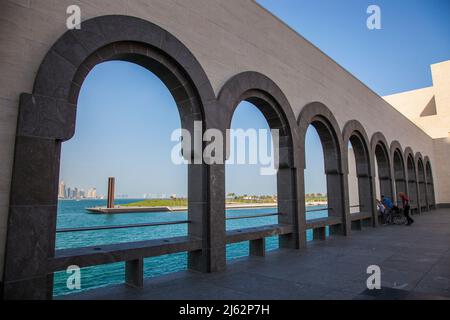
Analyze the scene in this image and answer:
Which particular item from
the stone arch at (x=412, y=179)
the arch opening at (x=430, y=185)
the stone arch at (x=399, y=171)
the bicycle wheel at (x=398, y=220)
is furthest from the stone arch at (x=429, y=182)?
the bicycle wheel at (x=398, y=220)

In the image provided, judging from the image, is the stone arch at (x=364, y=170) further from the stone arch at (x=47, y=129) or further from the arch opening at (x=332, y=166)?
the stone arch at (x=47, y=129)

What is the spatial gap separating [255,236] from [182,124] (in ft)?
9.81

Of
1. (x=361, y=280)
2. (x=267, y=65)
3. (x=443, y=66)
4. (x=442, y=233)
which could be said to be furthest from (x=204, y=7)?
(x=443, y=66)

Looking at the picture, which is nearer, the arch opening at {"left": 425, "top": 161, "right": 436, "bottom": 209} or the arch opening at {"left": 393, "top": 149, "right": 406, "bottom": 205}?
the arch opening at {"left": 393, "top": 149, "right": 406, "bottom": 205}

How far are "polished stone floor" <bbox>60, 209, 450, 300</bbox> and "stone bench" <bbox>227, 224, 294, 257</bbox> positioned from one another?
261mm

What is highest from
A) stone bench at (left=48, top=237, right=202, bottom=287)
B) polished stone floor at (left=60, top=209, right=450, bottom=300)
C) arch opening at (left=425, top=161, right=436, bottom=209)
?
arch opening at (left=425, top=161, right=436, bottom=209)

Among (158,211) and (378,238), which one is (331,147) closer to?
(378,238)

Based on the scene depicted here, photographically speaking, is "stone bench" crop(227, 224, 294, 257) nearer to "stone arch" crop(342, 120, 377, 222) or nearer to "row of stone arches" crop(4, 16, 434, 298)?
"row of stone arches" crop(4, 16, 434, 298)

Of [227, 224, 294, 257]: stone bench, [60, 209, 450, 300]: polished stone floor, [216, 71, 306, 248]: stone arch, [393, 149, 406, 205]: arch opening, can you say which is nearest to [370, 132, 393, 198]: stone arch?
[393, 149, 406, 205]: arch opening

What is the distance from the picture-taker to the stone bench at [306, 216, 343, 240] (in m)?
8.98

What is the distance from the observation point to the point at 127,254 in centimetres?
462

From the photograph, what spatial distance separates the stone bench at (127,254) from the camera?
13.3ft

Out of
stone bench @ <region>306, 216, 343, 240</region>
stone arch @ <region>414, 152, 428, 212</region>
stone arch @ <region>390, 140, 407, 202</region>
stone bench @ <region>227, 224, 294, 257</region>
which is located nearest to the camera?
stone bench @ <region>227, 224, 294, 257</region>

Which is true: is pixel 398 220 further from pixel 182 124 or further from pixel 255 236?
pixel 182 124
